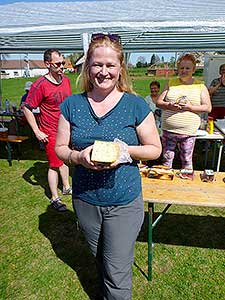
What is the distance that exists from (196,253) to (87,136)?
1869 millimetres

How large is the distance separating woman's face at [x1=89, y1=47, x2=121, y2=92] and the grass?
1.69 meters

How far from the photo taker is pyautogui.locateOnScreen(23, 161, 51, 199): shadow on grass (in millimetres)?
4315

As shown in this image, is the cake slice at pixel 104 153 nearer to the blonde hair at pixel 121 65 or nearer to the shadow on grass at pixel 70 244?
the blonde hair at pixel 121 65

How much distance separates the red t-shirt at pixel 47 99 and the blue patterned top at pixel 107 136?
1.70 meters

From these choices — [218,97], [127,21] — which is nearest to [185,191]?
[127,21]

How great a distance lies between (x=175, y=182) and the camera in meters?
2.49

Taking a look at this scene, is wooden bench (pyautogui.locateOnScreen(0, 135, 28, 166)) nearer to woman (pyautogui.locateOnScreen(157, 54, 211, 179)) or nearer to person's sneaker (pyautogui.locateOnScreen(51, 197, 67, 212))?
person's sneaker (pyautogui.locateOnScreen(51, 197, 67, 212))

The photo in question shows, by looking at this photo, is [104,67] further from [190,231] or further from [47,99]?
[190,231]

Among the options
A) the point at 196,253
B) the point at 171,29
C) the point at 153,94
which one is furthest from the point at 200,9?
the point at 196,253

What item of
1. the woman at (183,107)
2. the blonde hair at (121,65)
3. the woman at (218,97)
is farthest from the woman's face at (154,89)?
the blonde hair at (121,65)

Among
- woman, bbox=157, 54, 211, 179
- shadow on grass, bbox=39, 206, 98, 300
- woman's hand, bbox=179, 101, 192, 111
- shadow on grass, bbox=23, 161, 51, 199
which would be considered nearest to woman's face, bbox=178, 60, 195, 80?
woman, bbox=157, 54, 211, 179

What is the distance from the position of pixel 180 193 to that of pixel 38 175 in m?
2.98

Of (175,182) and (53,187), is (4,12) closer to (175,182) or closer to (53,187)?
(53,187)

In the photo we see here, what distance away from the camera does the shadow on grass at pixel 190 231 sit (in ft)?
9.65
